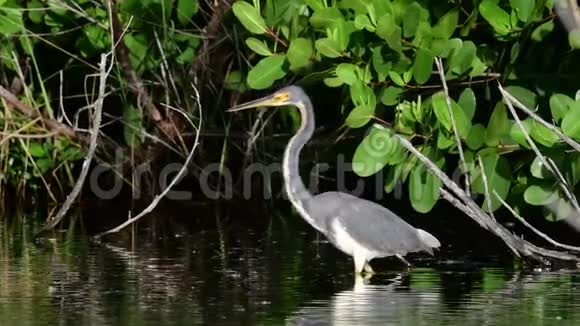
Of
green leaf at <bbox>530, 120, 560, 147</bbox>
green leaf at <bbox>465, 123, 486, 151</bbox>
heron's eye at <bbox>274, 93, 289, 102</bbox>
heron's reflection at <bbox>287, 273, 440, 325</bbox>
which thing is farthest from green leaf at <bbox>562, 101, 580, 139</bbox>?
heron's eye at <bbox>274, 93, 289, 102</bbox>

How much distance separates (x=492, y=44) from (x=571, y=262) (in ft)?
4.63

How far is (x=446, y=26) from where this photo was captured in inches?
314

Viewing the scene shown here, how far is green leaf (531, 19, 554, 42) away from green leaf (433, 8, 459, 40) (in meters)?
0.54

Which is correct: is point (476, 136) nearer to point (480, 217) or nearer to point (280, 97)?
point (480, 217)

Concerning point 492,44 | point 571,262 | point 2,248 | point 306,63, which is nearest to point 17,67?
point 2,248

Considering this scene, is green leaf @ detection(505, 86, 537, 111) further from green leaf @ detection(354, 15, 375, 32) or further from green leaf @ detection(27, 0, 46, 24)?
green leaf @ detection(27, 0, 46, 24)

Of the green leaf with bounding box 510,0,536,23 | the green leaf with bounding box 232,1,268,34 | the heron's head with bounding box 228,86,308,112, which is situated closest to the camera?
A: the green leaf with bounding box 510,0,536,23

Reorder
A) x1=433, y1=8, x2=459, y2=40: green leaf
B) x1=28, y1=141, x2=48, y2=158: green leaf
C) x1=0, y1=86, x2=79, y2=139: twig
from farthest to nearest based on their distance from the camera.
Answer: x1=28, y1=141, x2=48, y2=158: green leaf < x1=0, y1=86, x2=79, y2=139: twig < x1=433, y1=8, x2=459, y2=40: green leaf

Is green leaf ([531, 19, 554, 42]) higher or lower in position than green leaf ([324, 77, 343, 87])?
higher

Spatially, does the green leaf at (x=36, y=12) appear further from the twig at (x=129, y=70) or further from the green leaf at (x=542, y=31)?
the green leaf at (x=542, y=31)

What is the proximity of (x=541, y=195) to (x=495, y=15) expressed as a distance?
38.1 inches

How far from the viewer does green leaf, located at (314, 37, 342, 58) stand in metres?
7.98

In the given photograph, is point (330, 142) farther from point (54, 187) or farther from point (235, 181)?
point (54, 187)

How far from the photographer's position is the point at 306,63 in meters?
8.32
